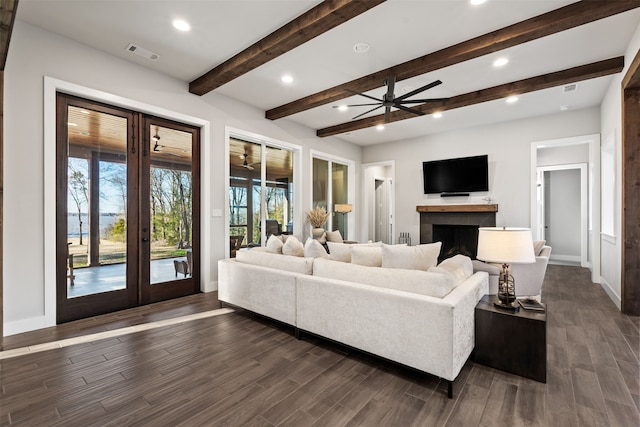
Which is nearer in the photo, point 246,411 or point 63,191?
point 246,411

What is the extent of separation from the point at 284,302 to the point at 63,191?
110 inches

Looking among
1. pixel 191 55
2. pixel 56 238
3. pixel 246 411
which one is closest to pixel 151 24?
pixel 191 55

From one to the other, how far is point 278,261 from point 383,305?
1371 millimetres

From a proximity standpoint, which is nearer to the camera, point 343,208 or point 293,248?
point 293,248

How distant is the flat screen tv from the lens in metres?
6.53

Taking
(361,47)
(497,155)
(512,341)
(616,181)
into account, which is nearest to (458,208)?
(497,155)

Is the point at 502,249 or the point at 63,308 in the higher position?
the point at 502,249

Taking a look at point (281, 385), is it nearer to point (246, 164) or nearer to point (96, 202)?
point (96, 202)

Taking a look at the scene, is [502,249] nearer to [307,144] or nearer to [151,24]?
[151,24]

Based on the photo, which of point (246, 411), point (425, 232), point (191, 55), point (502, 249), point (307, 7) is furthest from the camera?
point (425, 232)

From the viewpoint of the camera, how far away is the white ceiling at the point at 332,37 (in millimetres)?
2913

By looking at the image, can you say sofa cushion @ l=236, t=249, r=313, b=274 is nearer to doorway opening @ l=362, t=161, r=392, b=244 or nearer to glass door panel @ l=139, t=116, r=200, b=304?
glass door panel @ l=139, t=116, r=200, b=304

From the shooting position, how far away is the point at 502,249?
2.28 meters

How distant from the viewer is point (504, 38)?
316cm
